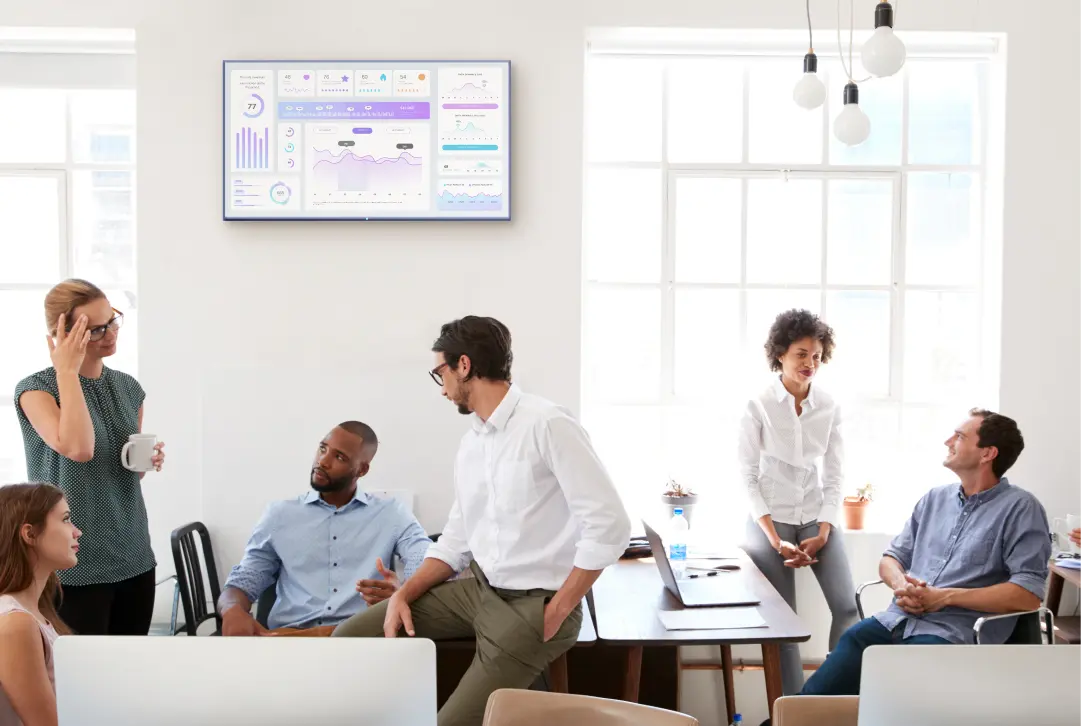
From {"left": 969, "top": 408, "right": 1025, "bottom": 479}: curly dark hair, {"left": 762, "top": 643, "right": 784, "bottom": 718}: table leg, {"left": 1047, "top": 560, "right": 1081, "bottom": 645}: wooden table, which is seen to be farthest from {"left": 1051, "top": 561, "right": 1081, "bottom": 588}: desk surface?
{"left": 762, "top": 643, "right": 784, "bottom": 718}: table leg

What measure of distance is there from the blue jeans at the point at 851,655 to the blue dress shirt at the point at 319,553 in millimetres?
1421

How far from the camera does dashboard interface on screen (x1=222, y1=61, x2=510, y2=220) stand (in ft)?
12.3

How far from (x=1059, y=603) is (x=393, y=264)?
10.7 feet

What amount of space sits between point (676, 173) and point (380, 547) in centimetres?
215

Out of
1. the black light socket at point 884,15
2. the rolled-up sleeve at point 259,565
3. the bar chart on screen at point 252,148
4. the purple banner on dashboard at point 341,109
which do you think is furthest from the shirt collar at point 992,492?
the bar chart on screen at point 252,148

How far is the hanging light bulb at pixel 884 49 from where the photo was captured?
2182mm

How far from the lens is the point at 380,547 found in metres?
3.22

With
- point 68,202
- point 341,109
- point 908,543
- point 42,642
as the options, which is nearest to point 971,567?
point 908,543

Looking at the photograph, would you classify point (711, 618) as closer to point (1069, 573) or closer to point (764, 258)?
point (1069, 573)

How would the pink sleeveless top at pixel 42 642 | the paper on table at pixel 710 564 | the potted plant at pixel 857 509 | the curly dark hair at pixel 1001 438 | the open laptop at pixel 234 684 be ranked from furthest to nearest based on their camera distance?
the potted plant at pixel 857 509, the paper on table at pixel 710 564, the curly dark hair at pixel 1001 438, the pink sleeveless top at pixel 42 642, the open laptop at pixel 234 684

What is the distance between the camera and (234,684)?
4.41ft

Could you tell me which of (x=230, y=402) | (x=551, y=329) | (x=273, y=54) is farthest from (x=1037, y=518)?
(x=273, y=54)

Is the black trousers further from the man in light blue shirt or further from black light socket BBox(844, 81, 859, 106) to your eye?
black light socket BBox(844, 81, 859, 106)

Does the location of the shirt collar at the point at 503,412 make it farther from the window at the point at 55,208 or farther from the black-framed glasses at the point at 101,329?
the window at the point at 55,208
